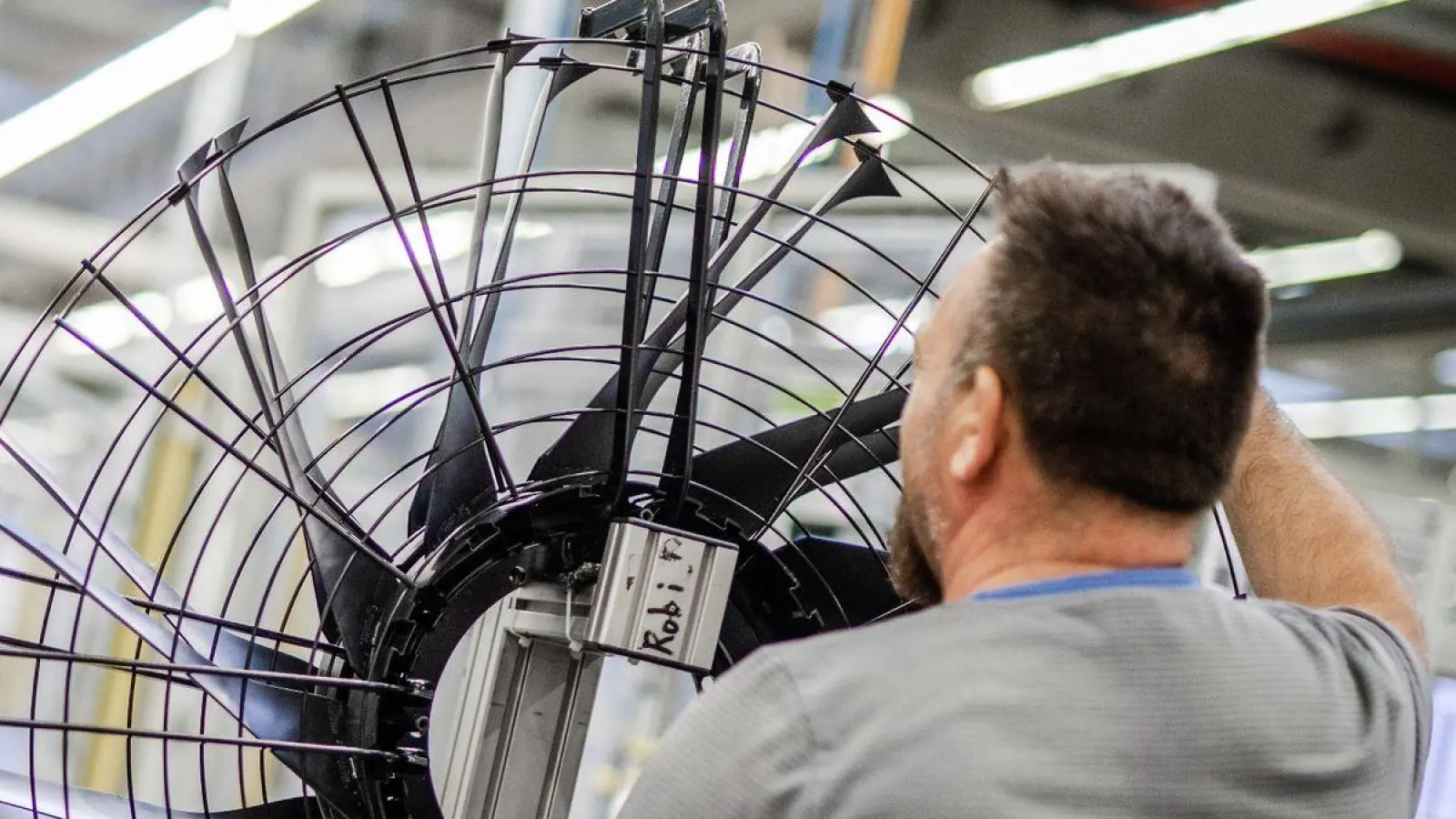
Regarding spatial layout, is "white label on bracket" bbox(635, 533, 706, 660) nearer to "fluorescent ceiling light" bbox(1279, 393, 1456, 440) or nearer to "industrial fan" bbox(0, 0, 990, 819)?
"industrial fan" bbox(0, 0, 990, 819)

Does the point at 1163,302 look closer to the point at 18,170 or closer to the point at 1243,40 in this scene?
the point at 1243,40

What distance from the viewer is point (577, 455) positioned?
1096 mm

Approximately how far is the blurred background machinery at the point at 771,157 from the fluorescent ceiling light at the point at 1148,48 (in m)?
0.03

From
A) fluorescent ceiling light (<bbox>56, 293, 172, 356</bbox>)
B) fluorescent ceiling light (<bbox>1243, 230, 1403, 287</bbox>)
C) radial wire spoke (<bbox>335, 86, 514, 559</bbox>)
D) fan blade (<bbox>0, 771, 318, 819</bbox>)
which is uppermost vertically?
fluorescent ceiling light (<bbox>1243, 230, 1403, 287</bbox>)

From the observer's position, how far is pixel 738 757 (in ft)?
2.53

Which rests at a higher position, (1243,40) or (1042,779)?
(1243,40)

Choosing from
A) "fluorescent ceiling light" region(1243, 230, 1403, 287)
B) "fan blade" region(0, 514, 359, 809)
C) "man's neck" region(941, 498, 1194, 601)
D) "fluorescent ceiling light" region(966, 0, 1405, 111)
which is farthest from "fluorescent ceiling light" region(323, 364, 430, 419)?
"man's neck" region(941, 498, 1194, 601)

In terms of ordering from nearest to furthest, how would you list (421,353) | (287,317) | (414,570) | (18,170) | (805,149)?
(414,570), (805,149), (287,317), (18,170), (421,353)

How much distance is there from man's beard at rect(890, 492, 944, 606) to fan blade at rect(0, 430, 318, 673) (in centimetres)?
40

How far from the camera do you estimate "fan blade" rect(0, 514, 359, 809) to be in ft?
3.02

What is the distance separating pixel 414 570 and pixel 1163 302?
1.61ft

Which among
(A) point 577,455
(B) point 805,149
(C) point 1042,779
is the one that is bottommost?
(C) point 1042,779

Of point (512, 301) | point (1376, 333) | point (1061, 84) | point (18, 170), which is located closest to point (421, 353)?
point (18, 170)

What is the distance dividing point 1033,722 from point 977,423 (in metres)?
0.16
